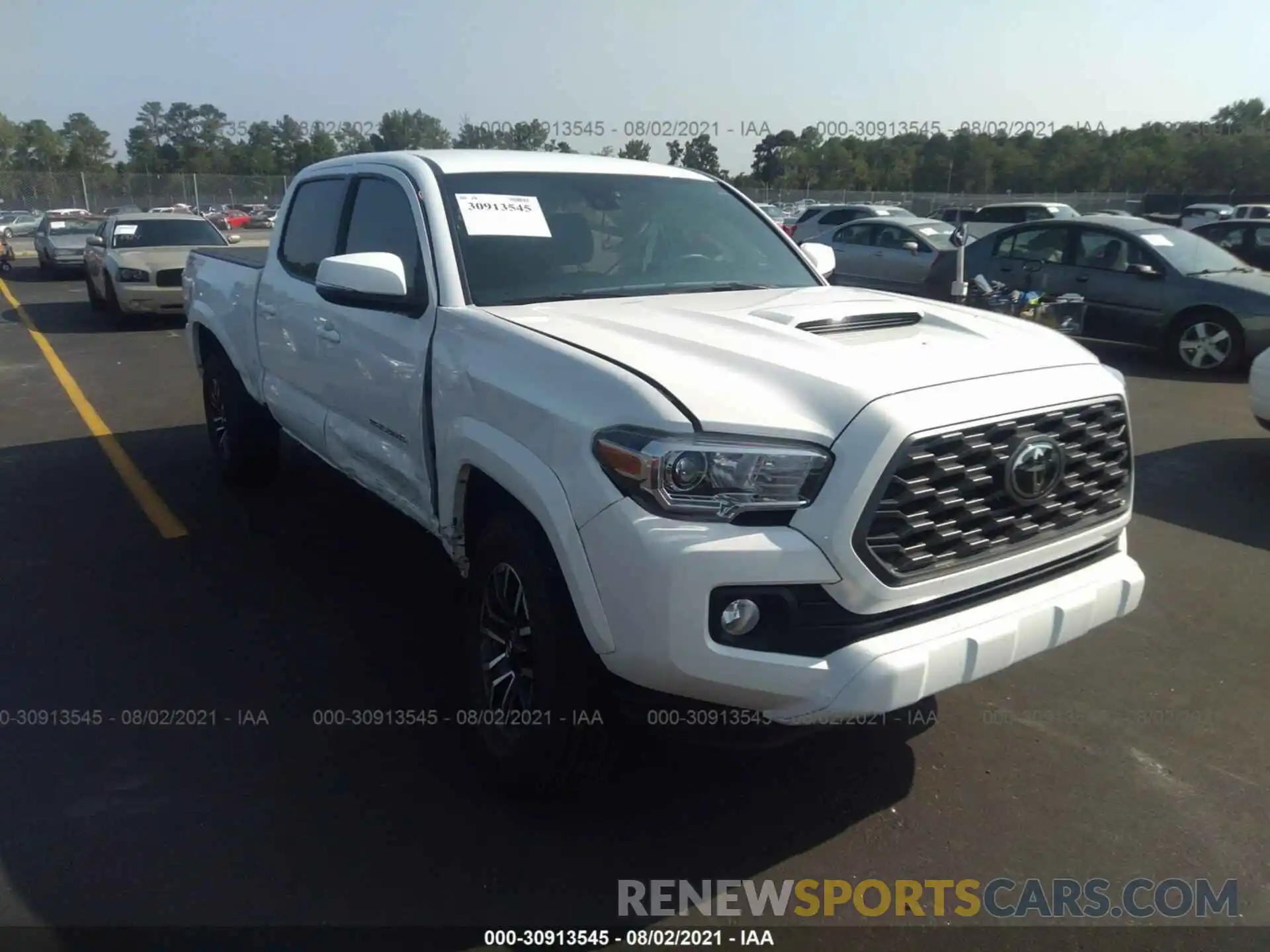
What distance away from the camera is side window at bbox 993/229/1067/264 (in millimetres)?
11391

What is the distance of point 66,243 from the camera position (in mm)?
21328

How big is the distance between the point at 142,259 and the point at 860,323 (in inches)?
525

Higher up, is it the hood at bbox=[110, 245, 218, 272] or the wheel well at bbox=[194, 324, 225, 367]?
the hood at bbox=[110, 245, 218, 272]

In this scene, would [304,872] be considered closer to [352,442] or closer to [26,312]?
[352,442]

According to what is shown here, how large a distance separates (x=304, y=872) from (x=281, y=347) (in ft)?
9.44

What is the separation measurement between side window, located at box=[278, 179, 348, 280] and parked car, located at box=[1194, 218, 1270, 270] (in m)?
14.9

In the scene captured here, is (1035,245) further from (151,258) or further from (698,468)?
(151,258)

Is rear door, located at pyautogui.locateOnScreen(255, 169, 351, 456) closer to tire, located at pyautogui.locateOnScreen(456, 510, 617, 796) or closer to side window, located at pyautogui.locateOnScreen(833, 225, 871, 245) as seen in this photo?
tire, located at pyautogui.locateOnScreen(456, 510, 617, 796)

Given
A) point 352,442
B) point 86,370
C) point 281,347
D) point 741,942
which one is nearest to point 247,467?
point 281,347

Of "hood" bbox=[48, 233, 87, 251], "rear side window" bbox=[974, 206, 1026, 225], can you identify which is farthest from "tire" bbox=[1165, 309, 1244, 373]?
"hood" bbox=[48, 233, 87, 251]

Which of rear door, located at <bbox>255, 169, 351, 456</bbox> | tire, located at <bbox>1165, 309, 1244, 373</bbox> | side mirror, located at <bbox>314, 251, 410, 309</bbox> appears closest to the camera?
side mirror, located at <bbox>314, 251, 410, 309</bbox>

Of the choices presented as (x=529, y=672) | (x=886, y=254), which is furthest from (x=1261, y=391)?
(x=886, y=254)

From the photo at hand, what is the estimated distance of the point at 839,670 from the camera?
2451mm

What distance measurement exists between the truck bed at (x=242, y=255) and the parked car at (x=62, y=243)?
1707cm
